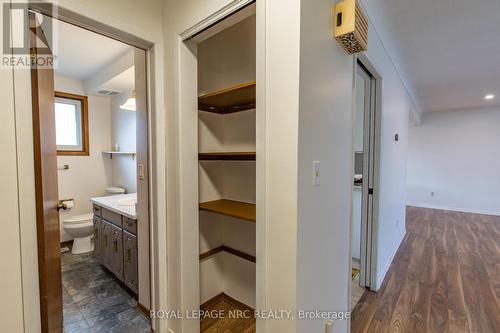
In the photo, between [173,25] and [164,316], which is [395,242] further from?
[173,25]

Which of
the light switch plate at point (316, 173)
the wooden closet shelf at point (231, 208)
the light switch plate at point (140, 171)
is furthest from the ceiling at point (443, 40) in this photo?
the light switch plate at point (140, 171)

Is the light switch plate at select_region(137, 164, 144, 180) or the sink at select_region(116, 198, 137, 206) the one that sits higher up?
the light switch plate at select_region(137, 164, 144, 180)

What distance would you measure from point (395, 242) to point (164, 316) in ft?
10.4

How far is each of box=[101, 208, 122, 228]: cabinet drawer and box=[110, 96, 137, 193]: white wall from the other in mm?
877

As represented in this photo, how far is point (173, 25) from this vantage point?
1495mm

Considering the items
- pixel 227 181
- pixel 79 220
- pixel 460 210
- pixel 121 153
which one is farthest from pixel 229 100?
pixel 460 210

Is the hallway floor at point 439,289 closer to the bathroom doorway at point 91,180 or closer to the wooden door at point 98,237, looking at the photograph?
the bathroom doorway at point 91,180

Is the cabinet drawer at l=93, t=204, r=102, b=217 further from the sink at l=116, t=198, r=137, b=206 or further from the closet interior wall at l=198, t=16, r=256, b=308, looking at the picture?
the closet interior wall at l=198, t=16, r=256, b=308

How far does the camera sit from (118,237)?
2.22 metres

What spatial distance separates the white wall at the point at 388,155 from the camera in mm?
2209

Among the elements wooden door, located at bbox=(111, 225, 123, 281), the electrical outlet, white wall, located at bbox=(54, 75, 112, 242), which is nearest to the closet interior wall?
the electrical outlet

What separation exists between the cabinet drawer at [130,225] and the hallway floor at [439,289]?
203cm

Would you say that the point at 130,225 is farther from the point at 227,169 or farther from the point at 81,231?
the point at 81,231

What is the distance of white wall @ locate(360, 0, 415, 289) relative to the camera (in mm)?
2209
